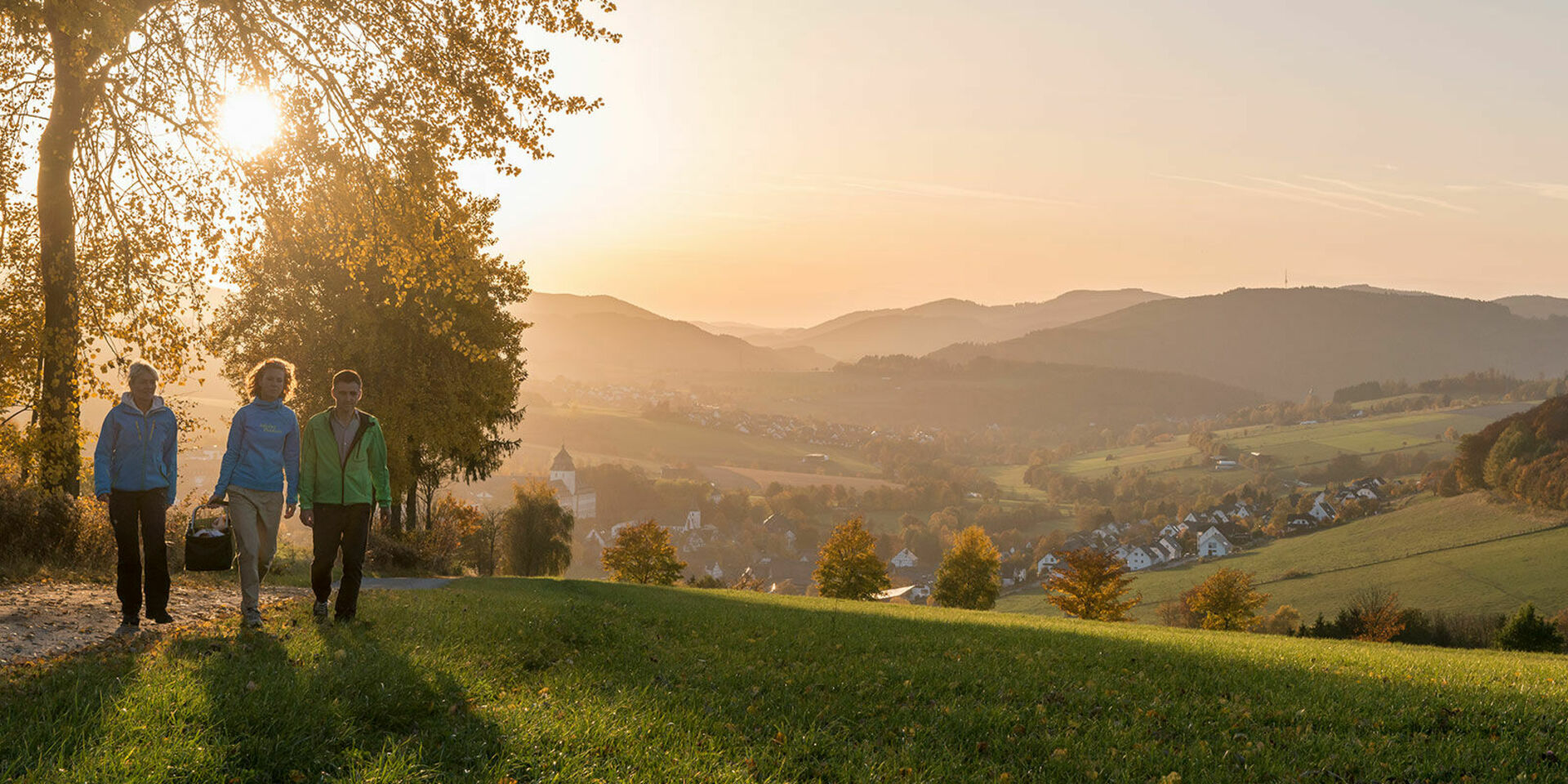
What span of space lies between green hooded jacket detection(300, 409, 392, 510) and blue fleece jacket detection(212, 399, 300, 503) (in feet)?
0.45

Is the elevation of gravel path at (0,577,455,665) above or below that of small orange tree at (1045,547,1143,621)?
above

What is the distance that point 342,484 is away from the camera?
365 inches

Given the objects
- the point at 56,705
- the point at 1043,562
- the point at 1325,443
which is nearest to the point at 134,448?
the point at 56,705

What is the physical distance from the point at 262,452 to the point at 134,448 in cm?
126

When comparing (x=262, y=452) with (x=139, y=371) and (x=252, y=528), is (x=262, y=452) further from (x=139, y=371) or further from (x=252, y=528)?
(x=139, y=371)

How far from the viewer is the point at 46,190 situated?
13375mm

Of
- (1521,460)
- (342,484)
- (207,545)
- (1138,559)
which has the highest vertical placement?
(342,484)

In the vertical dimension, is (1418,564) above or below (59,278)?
below

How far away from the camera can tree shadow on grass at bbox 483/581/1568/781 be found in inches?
224

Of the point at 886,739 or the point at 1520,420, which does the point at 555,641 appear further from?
the point at 1520,420

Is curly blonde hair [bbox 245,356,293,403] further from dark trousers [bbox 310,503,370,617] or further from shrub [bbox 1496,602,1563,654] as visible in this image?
shrub [bbox 1496,602,1563,654]

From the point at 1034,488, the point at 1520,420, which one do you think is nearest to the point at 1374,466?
the point at 1520,420

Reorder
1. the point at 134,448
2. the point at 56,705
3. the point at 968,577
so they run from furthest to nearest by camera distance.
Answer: the point at 968,577 → the point at 134,448 → the point at 56,705

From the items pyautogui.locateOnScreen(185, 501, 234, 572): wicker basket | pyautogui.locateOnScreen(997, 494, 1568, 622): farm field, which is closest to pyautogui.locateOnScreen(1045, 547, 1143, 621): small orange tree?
pyautogui.locateOnScreen(997, 494, 1568, 622): farm field
